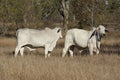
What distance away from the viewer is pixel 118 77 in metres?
8.20

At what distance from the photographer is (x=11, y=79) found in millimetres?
7957

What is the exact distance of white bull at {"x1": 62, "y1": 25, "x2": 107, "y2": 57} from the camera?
14.7 metres

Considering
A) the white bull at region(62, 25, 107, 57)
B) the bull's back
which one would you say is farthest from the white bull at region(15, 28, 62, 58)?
the bull's back

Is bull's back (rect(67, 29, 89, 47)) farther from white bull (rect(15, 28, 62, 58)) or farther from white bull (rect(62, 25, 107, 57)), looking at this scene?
white bull (rect(15, 28, 62, 58))

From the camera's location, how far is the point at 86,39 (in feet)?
49.4

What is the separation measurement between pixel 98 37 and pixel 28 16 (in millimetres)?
18878

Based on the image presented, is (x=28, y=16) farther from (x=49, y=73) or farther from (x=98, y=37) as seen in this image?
(x=49, y=73)

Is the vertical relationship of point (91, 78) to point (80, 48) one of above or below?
above

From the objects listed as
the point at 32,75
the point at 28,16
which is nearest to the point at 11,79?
the point at 32,75

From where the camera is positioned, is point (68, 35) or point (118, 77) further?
point (68, 35)

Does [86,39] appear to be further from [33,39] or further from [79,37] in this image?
[33,39]

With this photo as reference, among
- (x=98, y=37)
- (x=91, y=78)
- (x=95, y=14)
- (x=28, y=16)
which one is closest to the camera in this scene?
(x=91, y=78)

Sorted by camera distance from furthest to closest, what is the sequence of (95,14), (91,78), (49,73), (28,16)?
1. (28,16)
2. (95,14)
3. (49,73)
4. (91,78)

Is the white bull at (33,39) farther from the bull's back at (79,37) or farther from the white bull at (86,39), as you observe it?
the bull's back at (79,37)
